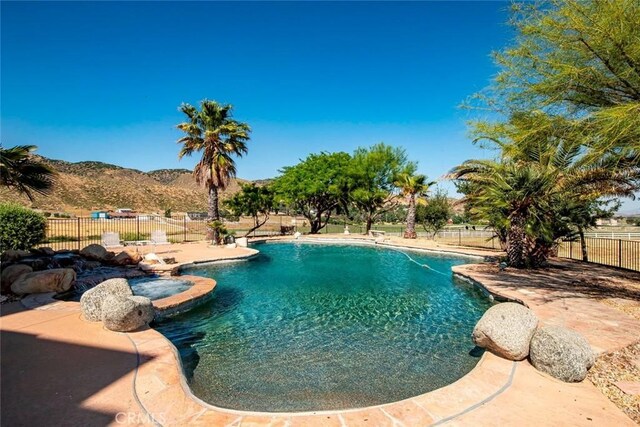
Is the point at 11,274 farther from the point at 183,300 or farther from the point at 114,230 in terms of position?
the point at 114,230

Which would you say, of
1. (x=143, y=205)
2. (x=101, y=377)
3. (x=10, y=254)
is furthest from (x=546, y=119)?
(x=143, y=205)

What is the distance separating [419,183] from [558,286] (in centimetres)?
1738

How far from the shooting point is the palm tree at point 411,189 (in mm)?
24875

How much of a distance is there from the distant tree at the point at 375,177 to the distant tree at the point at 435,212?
2569 millimetres

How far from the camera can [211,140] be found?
1966 centimetres

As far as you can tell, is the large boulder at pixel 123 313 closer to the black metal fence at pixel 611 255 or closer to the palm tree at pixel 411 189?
the black metal fence at pixel 611 255

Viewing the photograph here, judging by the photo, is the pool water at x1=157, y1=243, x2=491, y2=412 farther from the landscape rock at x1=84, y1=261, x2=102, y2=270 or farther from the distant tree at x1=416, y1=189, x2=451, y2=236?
the distant tree at x1=416, y1=189, x2=451, y2=236

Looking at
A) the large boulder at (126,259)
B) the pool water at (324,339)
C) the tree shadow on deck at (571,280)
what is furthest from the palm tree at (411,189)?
the large boulder at (126,259)

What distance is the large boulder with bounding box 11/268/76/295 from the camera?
304 inches

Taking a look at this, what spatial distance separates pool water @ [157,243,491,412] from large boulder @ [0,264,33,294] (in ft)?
14.4

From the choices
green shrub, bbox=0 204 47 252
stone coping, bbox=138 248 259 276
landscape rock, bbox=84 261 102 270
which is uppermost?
green shrub, bbox=0 204 47 252

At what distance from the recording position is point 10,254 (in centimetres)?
1015

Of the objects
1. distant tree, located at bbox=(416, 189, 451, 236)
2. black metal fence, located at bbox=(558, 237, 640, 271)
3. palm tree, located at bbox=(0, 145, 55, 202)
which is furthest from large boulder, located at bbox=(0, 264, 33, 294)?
distant tree, located at bbox=(416, 189, 451, 236)

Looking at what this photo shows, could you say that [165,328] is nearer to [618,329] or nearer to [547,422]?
[547,422]
